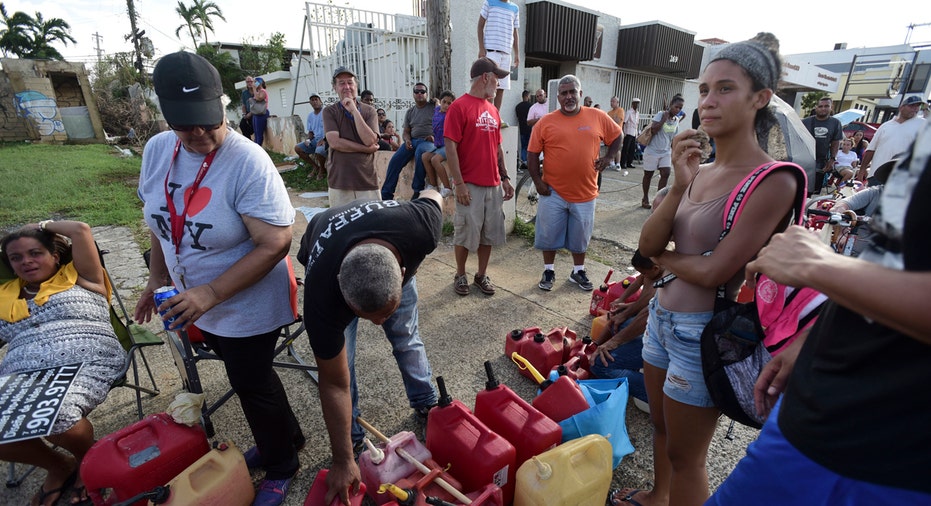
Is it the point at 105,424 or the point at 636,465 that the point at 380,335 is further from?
the point at 636,465

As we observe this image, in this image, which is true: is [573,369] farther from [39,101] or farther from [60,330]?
[39,101]

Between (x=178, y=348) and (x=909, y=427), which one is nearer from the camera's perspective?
(x=909, y=427)

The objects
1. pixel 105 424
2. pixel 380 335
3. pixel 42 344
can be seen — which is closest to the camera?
pixel 42 344

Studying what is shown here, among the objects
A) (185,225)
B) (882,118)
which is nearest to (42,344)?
(185,225)

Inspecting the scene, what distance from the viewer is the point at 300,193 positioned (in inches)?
338

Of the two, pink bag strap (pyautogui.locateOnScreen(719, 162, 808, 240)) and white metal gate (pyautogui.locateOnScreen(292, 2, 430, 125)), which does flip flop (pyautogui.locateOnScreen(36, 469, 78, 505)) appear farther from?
white metal gate (pyautogui.locateOnScreen(292, 2, 430, 125))

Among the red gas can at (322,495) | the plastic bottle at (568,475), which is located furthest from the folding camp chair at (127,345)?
the plastic bottle at (568,475)

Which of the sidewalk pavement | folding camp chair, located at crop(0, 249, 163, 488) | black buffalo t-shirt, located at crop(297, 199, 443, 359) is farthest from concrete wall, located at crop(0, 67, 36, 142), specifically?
black buffalo t-shirt, located at crop(297, 199, 443, 359)

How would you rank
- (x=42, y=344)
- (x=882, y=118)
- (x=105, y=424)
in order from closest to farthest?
1. (x=42, y=344)
2. (x=105, y=424)
3. (x=882, y=118)

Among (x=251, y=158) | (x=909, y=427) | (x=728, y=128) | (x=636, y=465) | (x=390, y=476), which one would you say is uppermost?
(x=728, y=128)

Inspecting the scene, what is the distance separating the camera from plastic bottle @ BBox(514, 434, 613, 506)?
5.38ft

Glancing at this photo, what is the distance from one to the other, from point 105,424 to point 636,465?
3.13 m

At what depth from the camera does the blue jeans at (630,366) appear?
8.23 feet

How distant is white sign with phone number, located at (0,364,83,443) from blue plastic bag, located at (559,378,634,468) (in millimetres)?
2358
